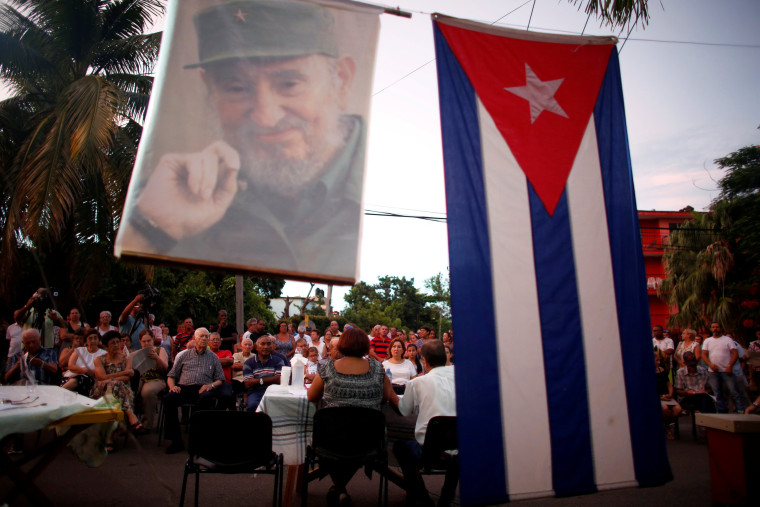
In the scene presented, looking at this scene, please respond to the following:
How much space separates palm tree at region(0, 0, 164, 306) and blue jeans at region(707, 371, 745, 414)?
10.8 m

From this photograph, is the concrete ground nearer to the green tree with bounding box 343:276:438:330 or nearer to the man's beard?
the man's beard

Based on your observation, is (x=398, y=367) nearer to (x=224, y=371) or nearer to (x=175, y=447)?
(x=224, y=371)

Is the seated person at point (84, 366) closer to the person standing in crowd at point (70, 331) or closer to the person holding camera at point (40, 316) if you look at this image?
the person standing in crowd at point (70, 331)

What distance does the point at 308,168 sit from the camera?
2754 mm

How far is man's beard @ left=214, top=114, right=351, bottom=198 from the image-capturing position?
269 cm

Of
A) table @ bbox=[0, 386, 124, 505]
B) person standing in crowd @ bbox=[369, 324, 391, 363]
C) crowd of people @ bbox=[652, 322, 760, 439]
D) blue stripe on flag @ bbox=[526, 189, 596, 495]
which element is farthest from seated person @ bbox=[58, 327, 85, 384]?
crowd of people @ bbox=[652, 322, 760, 439]

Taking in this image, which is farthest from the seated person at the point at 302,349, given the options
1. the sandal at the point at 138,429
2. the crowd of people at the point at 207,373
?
the sandal at the point at 138,429

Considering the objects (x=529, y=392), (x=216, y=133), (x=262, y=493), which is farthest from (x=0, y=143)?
(x=529, y=392)

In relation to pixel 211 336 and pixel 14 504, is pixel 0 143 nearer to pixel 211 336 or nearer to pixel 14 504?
pixel 211 336

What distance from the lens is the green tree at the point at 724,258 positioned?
15859mm

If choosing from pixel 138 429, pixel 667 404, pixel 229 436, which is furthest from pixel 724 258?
pixel 229 436

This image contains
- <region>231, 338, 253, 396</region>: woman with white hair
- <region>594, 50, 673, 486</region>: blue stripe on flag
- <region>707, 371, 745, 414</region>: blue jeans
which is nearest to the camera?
<region>594, 50, 673, 486</region>: blue stripe on flag

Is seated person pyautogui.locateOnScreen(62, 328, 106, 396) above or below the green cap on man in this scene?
below

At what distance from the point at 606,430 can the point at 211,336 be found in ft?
18.3
